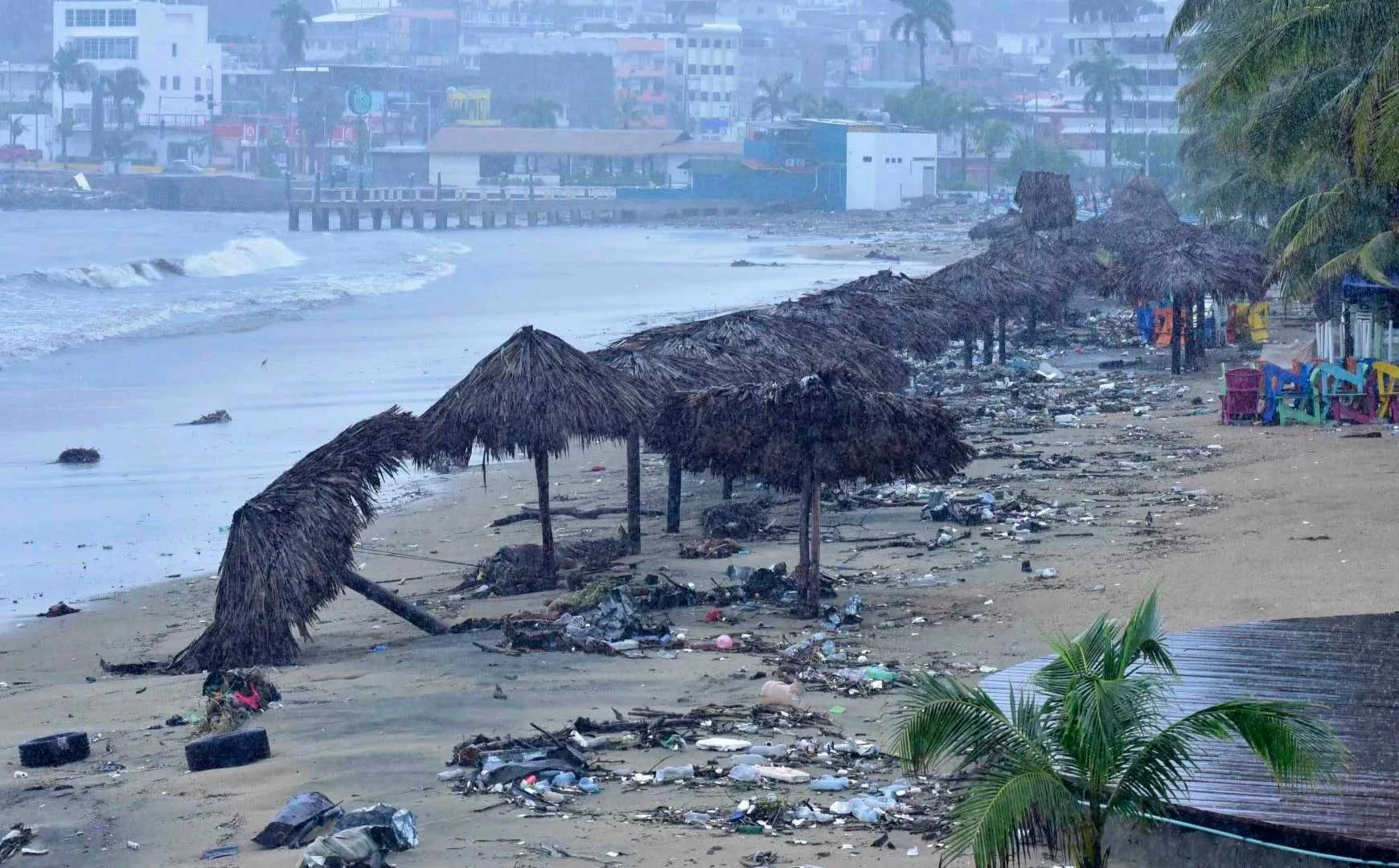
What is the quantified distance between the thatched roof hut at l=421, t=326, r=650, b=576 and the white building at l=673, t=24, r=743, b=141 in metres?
129

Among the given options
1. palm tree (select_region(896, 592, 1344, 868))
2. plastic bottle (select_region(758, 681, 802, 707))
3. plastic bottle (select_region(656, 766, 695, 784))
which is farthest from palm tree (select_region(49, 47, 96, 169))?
palm tree (select_region(896, 592, 1344, 868))

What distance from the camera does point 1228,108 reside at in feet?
83.6

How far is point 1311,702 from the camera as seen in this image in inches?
264

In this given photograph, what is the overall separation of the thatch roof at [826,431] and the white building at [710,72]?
130 metres

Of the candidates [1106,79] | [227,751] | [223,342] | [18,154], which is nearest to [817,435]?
[227,751]

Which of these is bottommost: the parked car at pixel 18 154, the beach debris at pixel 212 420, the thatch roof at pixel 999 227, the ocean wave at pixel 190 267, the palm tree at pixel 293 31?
the beach debris at pixel 212 420

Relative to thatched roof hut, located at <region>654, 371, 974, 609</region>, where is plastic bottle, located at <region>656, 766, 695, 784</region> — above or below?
below

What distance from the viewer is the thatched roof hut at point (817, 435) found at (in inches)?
429

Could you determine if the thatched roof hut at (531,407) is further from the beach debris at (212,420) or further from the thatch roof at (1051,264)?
the thatch roof at (1051,264)

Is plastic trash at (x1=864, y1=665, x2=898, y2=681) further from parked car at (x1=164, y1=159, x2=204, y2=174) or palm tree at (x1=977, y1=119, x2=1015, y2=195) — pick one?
parked car at (x1=164, y1=159, x2=204, y2=174)

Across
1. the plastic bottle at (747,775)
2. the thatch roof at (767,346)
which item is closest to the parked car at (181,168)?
→ the thatch roof at (767,346)

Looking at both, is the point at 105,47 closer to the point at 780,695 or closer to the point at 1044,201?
the point at 1044,201

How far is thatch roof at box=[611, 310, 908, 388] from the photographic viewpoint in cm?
1468

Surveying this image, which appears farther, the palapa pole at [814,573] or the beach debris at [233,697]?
the palapa pole at [814,573]
